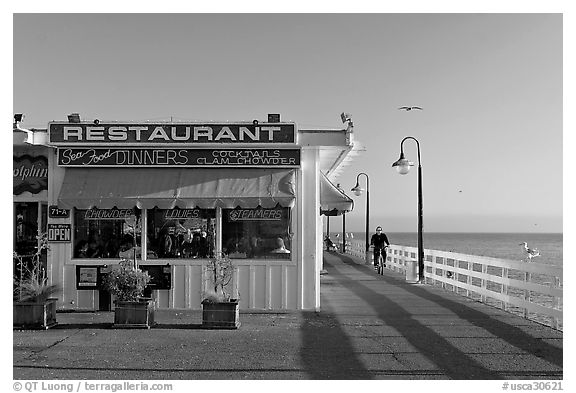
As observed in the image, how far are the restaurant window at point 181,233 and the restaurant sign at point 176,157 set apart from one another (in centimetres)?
91

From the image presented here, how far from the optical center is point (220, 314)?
11867 mm

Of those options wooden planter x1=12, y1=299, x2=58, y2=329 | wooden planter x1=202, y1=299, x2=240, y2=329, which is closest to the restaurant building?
wooden planter x1=202, y1=299, x2=240, y2=329

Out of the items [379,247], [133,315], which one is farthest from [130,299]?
[379,247]

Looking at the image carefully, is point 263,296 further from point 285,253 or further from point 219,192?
point 219,192

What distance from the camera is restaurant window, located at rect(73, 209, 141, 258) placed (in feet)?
46.4

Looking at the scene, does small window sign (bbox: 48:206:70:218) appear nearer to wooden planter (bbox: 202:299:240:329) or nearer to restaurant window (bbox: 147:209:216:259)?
restaurant window (bbox: 147:209:216:259)

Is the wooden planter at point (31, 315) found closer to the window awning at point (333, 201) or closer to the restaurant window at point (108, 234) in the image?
the restaurant window at point (108, 234)

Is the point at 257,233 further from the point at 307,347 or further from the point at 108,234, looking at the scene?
the point at 307,347

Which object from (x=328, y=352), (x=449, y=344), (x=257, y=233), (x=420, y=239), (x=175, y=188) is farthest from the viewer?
(x=420, y=239)

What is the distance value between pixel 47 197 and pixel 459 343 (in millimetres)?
8084

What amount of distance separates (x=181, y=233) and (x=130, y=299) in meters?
2.35

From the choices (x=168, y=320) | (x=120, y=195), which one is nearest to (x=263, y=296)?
(x=168, y=320)

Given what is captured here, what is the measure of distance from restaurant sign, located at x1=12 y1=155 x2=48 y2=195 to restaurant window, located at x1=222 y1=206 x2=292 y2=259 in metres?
3.49

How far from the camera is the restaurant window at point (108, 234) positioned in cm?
1416
